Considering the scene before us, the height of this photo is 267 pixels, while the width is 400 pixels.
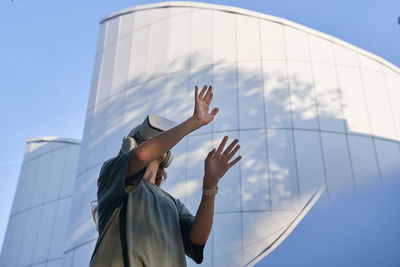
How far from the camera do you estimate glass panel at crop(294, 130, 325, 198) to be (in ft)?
17.7

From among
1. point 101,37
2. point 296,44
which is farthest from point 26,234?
point 296,44

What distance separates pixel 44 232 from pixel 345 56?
742 centimetres

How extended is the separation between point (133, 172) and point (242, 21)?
225 inches

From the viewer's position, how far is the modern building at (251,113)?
17.6 ft

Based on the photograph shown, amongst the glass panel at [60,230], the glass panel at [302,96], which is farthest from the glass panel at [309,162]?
the glass panel at [60,230]

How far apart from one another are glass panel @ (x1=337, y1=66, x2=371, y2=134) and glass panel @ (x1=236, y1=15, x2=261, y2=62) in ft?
4.22

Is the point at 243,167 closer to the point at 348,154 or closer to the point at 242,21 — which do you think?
the point at 348,154

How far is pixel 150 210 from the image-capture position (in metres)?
1.47

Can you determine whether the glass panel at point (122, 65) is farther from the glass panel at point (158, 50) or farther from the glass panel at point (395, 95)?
the glass panel at point (395, 95)

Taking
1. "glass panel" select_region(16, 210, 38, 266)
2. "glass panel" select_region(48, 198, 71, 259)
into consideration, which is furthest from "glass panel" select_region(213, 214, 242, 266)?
"glass panel" select_region(16, 210, 38, 266)

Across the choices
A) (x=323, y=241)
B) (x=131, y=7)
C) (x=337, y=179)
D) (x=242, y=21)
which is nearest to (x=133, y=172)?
(x=323, y=241)

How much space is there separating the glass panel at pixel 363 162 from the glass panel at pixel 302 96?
0.59 m

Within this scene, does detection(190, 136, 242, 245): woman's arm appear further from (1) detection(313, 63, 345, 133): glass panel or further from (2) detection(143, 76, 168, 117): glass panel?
(2) detection(143, 76, 168, 117): glass panel

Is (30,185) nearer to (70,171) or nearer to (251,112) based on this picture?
(70,171)
